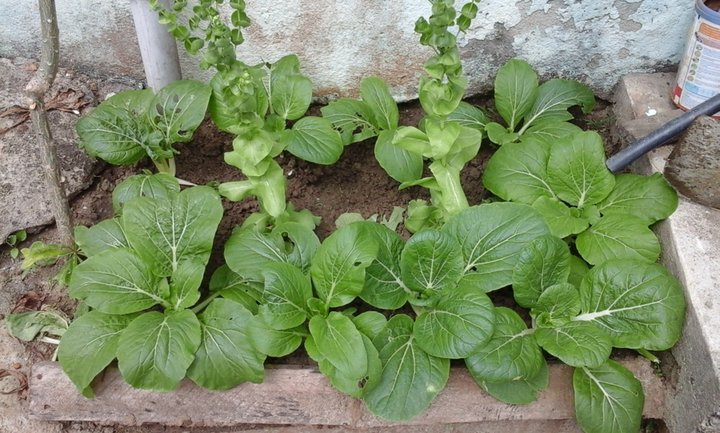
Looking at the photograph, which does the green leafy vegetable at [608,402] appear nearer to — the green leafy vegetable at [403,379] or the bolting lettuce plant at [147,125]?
the green leafy vegetable at [403,379]

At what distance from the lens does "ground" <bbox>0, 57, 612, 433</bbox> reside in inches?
88.2

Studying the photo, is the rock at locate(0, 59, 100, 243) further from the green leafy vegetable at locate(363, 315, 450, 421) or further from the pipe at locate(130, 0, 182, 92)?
the green leafy vegetable at locate(363, 315, 450, 421)

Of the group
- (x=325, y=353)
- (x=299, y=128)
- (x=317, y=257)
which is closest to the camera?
(x=325, y=353)

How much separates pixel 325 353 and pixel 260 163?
1.91ft

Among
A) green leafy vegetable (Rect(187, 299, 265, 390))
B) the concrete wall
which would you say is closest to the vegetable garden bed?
green leafy vegetable (Rect(187, 299, 265, 390))

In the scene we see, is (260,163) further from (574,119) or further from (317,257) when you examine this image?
(574,119)

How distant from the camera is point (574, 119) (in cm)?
263

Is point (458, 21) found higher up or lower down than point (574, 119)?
higher up

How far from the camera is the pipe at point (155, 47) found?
2.27 m

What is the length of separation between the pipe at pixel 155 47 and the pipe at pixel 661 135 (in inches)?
57.9

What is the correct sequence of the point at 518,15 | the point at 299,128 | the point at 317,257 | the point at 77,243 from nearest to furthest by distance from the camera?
the point at 317,257, the point at 77,243, the point at 299,128, the point at 518,15

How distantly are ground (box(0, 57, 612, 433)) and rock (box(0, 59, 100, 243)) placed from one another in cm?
2

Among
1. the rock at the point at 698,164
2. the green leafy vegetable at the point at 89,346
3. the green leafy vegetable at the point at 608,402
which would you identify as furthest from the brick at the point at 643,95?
the green leafy vegetable at the point at 89,346

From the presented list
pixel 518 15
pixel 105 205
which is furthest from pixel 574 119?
pixel 105 205
